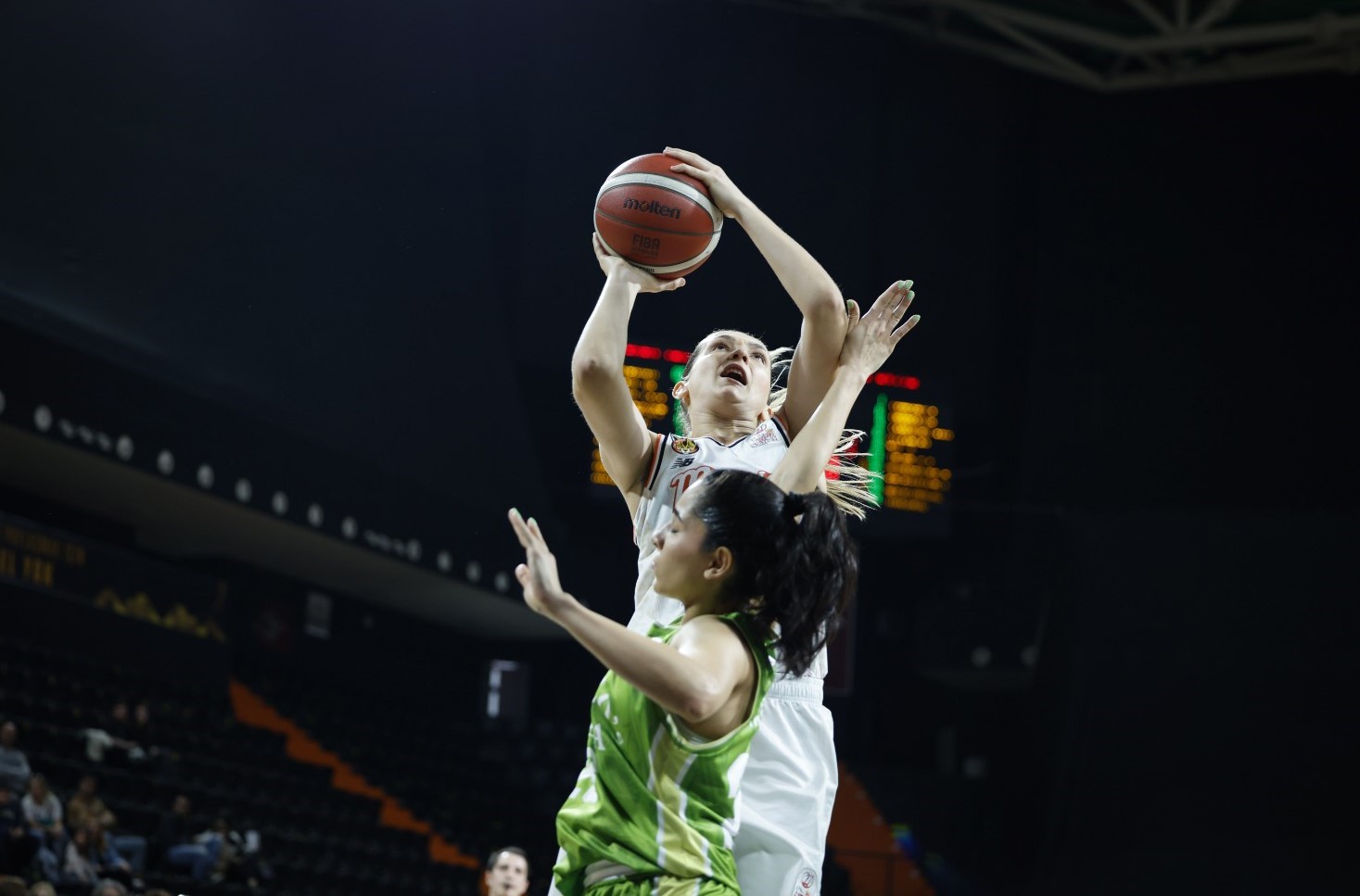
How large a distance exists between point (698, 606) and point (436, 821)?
1374 cm

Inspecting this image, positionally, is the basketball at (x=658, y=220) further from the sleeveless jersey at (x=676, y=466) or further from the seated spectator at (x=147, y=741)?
the seated spectator at (x=147, y=741)

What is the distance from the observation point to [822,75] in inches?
712

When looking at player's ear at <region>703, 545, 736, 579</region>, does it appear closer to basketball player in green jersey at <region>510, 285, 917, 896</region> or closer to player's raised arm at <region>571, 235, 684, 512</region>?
basketball player in green jersey at <region>510, 285, 917, 896</region>

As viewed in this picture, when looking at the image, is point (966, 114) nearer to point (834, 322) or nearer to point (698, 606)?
point (834, 322)

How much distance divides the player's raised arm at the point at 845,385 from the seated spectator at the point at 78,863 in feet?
22.2

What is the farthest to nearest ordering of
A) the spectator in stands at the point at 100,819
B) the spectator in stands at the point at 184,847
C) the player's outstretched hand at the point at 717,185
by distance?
the spectator in stands at the point at 184,847
the spectator in stands at the point at 100,819
the player's outstretched hand at the point at 717,185

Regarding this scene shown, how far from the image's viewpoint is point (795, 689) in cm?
370

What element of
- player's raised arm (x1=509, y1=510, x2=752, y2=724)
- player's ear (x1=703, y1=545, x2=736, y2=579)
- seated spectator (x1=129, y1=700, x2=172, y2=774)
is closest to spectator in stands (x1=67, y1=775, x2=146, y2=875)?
seated spectator (x1=129, y1=700, x2=172, y2=774)

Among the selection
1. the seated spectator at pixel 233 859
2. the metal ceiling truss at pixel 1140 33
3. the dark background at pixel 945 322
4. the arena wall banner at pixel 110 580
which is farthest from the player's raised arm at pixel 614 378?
the metal ceiling truss at pixel 1140 33

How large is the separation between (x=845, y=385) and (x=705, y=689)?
1.28 m

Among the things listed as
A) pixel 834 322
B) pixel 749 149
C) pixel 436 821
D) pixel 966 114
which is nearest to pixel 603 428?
pixel 834 322

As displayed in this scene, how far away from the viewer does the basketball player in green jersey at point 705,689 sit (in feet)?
9.05

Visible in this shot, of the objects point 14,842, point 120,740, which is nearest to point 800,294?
point 14,842

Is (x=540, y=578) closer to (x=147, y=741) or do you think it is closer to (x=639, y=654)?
(x=639, y=654)
